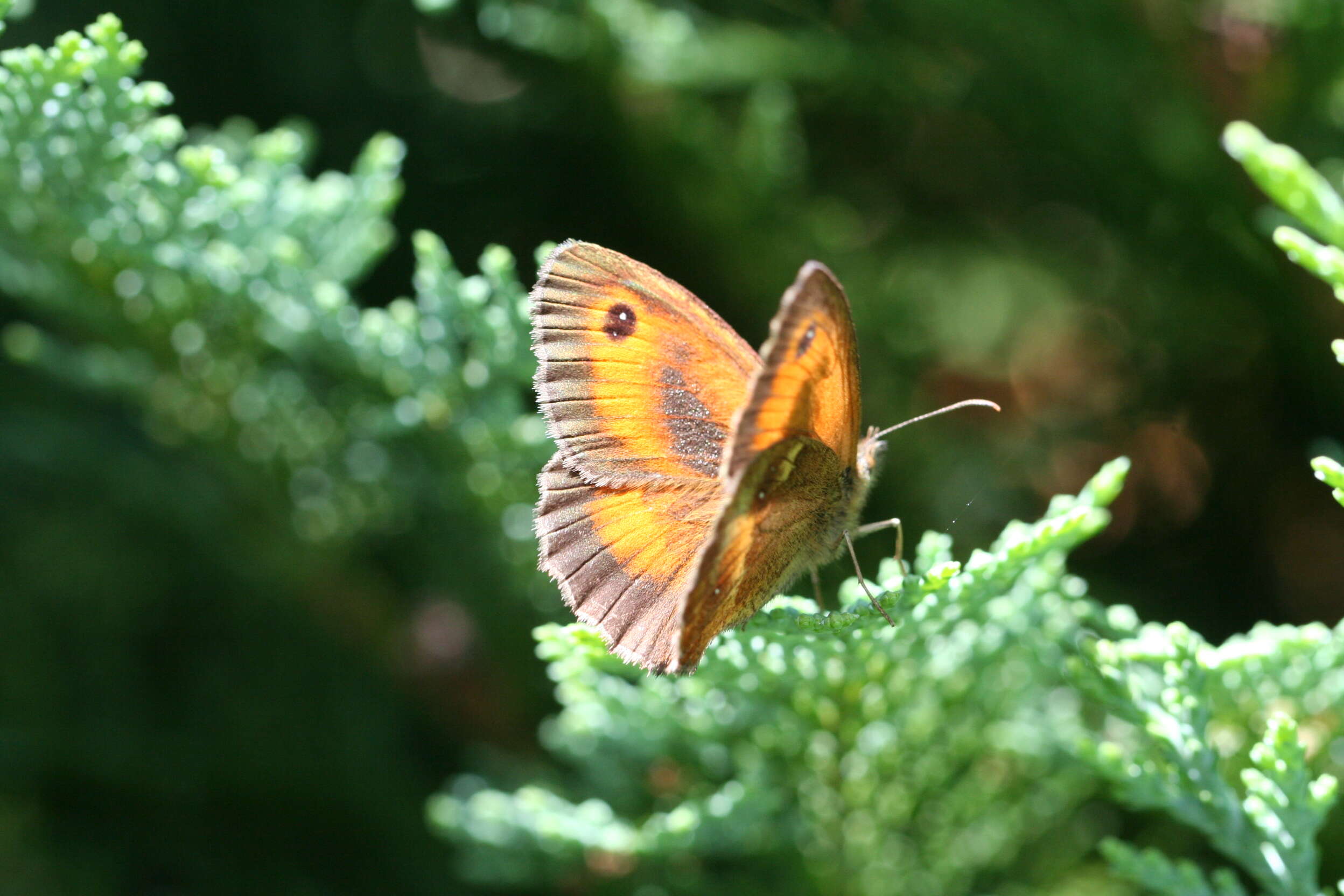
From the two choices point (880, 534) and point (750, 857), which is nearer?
point (750, 857)

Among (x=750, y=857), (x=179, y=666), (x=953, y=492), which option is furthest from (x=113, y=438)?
(x=953, y=492)

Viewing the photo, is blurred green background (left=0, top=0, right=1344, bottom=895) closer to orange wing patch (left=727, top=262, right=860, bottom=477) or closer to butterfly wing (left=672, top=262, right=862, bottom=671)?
butterfly wing (left=672, top=262, right=862, bottom=671)

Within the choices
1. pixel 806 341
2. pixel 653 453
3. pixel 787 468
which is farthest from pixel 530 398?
pixel 806 341

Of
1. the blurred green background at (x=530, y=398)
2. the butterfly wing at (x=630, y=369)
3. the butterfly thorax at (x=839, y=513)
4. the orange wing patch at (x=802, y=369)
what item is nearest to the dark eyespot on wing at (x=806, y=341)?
the orange wing patch at (x=802, y=369)

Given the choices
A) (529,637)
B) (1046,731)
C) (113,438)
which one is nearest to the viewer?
(1046,731)

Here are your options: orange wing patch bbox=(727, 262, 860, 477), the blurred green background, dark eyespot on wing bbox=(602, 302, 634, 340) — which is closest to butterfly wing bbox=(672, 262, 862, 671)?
orange wing patch bbox=(727, 262, 860, 477)

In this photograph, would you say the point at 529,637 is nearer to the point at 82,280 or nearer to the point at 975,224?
the point at 82,280
